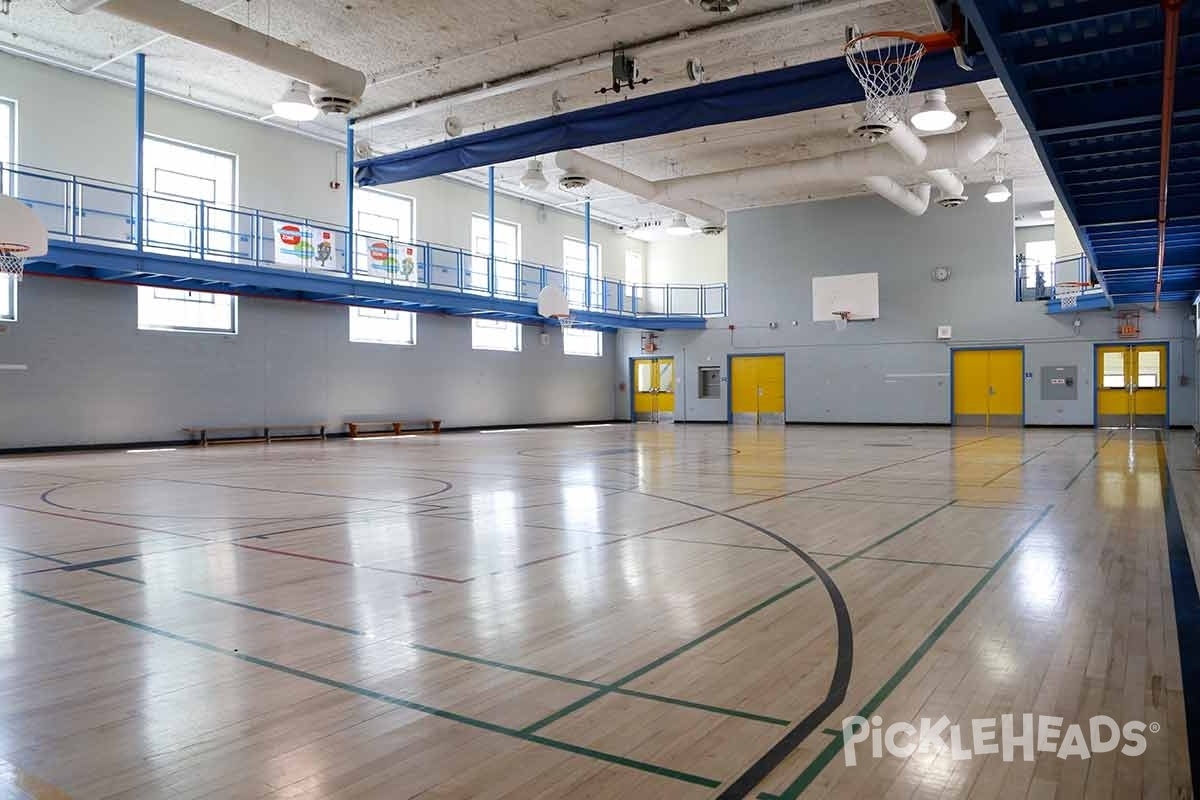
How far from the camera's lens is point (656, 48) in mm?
15914

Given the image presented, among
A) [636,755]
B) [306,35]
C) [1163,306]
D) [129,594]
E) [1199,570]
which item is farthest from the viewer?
[1163,306]

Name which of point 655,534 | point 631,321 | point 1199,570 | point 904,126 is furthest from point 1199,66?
point 631,321

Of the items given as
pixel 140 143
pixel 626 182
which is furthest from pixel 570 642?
pixel 626 182

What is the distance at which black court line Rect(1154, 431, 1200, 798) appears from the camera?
3.22 meters

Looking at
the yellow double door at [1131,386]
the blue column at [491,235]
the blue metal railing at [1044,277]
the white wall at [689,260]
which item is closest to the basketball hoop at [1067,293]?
the blue metal railing at [1044,277]

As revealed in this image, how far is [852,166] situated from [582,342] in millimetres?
14574

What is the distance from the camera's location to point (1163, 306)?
25641 millimetres

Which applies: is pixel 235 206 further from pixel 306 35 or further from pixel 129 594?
pixel 129 594

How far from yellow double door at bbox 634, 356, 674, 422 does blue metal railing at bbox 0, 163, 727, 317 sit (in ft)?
24.7

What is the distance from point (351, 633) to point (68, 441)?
17.5m

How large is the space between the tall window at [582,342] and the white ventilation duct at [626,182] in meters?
6.85

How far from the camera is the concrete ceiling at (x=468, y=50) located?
15.0 metres

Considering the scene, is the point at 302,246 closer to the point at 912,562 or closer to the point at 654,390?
the point at 654,390

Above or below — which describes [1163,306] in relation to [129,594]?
above
